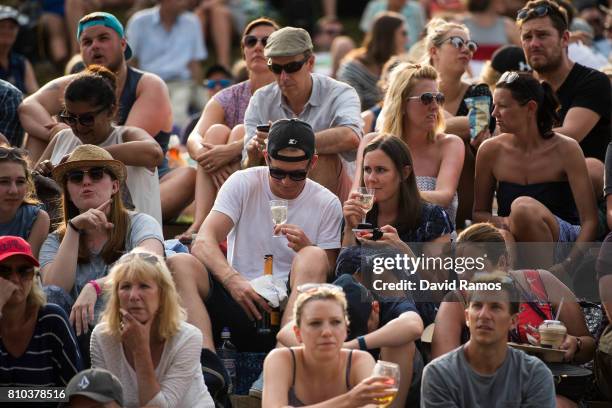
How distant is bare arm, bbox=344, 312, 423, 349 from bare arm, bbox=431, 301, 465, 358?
0.48 feet

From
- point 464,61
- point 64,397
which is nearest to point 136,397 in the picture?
point 64,397

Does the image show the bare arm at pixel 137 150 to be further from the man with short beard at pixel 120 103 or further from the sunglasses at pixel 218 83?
the sunglasses at pixel 218 83

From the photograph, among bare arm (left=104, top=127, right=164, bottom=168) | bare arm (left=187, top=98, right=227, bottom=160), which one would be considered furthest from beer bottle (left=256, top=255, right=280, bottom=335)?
bare arm (left=187, top=98, right=227, bottom=160)

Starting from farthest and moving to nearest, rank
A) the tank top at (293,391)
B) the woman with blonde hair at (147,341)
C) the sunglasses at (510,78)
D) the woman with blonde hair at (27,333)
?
the sunglasses at (510,78) < the woman with blonde hair at (27,333) < the woman with blonde hair at (147,341) < the tank top at (293,391)

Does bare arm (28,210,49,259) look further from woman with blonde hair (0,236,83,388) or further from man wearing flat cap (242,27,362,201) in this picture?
man wearing flat cap (242,27,362,201)

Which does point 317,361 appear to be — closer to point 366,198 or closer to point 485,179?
point 366,198

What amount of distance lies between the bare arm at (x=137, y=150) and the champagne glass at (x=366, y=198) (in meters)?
1.56

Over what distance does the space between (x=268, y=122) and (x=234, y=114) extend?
98cm

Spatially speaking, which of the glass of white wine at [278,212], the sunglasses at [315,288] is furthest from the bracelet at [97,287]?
the sunglasses at [315,288]

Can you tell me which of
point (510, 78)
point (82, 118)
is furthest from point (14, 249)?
point (510, 78)

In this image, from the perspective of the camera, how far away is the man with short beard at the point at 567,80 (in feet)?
30.7

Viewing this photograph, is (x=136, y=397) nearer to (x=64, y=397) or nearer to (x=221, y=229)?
(x=64, y=397)

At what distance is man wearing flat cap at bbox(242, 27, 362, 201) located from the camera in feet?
29.2

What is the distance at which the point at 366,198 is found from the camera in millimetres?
7758
